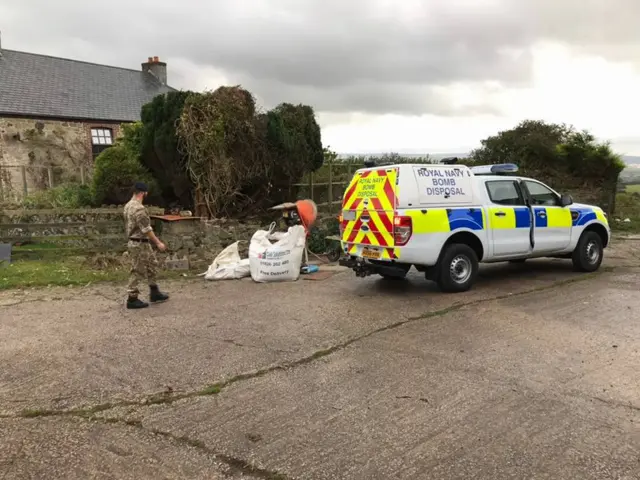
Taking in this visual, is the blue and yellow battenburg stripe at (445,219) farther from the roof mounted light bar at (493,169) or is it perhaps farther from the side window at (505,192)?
the roof mounted light bar at (493,169)

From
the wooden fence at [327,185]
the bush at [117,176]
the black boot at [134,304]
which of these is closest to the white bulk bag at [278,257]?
the black boot at [134,304]

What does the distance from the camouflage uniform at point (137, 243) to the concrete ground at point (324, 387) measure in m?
0.49

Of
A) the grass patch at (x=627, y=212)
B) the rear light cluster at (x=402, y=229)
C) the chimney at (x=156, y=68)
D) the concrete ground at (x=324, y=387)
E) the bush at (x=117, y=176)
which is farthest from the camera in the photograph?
the chimney at (x=156, y=68)

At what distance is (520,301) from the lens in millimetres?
7328

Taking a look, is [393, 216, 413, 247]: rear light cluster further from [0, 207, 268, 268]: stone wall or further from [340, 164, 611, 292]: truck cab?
[0, 207, 268, 268]: stone wall

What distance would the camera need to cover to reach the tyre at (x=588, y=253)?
9.40m

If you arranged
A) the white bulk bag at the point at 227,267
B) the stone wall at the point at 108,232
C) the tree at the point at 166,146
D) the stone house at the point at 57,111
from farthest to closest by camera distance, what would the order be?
the stone house at the point at 57,111 → the tree at the point at 166,146 → the stone wall at the point at 108,232 → the white bulk bag at the point at 227,267

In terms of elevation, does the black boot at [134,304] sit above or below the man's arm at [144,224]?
below

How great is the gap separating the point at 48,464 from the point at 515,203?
7547 mm

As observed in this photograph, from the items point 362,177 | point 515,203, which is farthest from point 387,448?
point 515,203

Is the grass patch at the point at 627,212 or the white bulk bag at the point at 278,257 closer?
the white bulk bag at the point at 278,257

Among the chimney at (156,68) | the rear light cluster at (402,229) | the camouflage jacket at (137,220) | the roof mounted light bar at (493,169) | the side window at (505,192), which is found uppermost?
the chimney at (156,68)

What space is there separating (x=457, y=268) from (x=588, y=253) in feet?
10.9

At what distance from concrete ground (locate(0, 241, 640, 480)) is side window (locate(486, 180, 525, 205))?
166 centimetres
